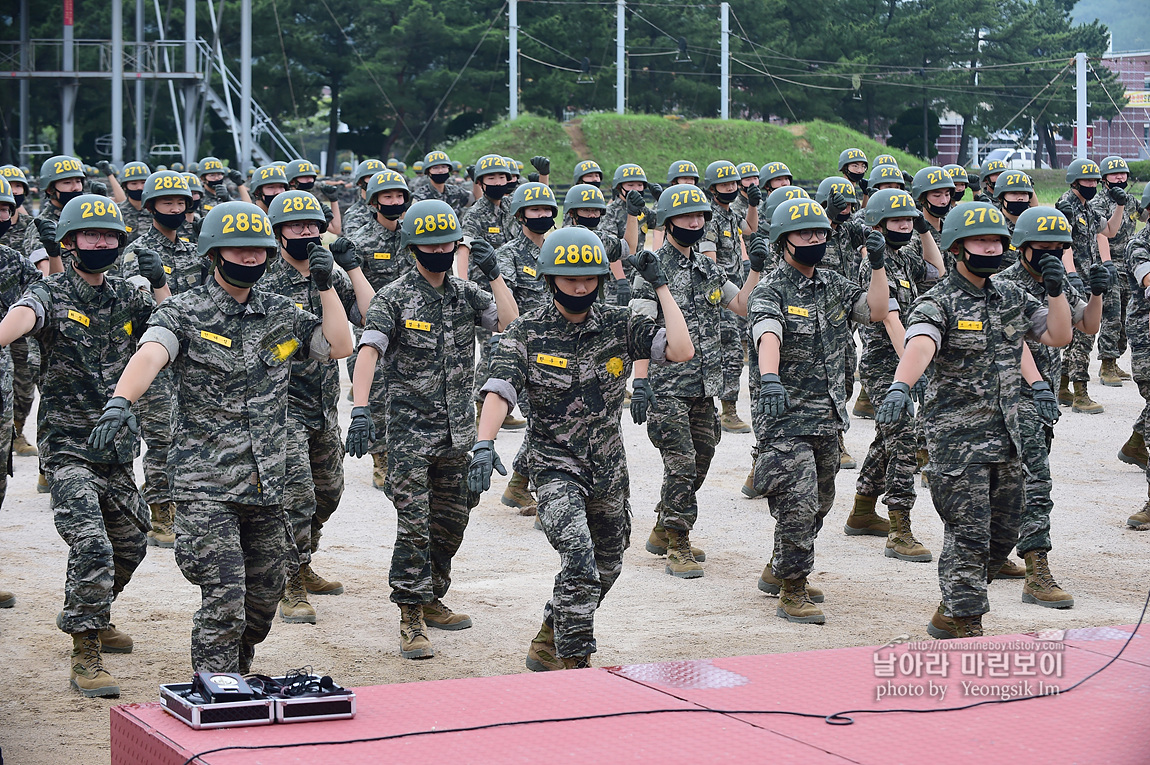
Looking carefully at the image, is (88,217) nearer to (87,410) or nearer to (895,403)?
(87,410)

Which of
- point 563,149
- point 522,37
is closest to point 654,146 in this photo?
point 563,149

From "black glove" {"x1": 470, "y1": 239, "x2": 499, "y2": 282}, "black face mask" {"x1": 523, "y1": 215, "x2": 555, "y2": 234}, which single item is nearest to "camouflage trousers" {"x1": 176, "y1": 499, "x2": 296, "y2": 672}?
"black glove" {"x1": 470, "y1": 239, "x2": 499, "y2": 282}

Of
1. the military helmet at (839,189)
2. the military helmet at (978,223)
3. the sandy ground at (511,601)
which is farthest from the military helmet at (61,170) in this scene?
the military helmet at (978,223)

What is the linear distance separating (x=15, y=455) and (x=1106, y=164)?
11.7 metres

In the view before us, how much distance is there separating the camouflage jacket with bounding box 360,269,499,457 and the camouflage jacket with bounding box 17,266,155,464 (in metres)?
1.37

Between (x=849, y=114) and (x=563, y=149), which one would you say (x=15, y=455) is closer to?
(x=563, y=149)

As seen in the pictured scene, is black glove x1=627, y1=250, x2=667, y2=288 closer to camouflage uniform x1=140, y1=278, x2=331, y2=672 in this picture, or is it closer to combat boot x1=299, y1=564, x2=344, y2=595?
camouflage uniform x1=140, y1=278, x2=331, y2=672

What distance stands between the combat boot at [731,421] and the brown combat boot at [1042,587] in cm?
592

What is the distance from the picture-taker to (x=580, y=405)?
7266 mm

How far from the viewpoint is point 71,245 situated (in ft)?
25.4

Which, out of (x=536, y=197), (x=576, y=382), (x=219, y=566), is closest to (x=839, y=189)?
(x=536, y=197)

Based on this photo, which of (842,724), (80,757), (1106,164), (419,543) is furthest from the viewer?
(1106,164)

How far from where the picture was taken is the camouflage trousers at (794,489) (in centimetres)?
843

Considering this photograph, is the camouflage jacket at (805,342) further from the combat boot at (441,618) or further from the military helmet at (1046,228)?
the combat boot at (441,618)
